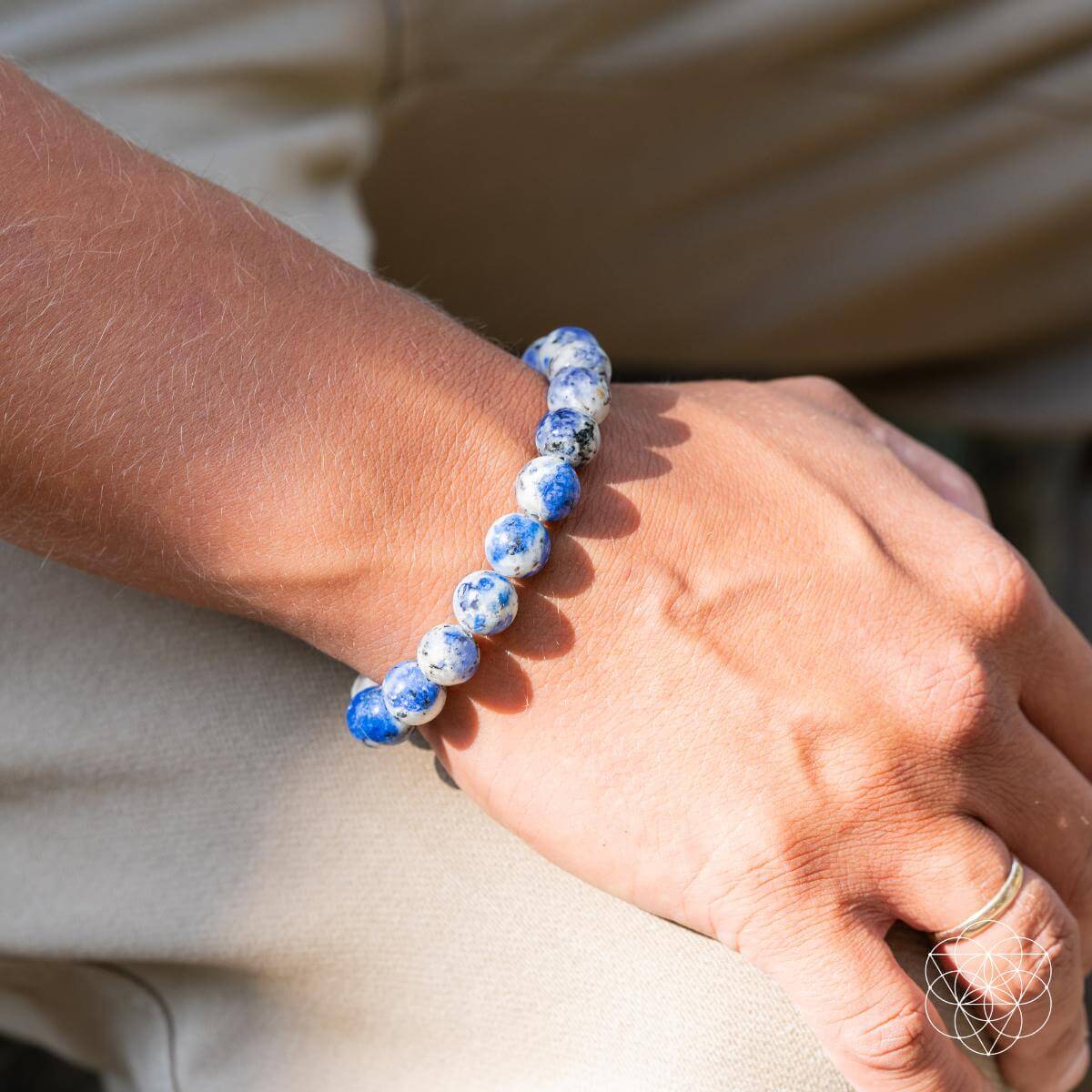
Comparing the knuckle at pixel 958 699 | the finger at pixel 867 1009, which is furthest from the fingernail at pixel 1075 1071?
the knuckle at pixel 958 699

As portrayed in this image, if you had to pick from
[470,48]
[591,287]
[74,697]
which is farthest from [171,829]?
[591,287]

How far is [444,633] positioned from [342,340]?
0.77 feet

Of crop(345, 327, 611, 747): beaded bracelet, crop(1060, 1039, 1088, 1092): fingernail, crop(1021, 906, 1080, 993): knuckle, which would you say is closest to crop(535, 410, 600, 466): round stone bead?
crop(345, 327, 611, 747): beaded bracelet

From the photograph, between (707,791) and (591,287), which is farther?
(591,287)

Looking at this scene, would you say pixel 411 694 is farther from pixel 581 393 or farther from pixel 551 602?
pixel 581 393

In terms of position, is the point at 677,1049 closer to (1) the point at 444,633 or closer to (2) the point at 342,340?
(1) the point at 444,633

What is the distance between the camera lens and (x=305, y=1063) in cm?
95

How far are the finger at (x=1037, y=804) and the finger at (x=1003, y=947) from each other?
0.08 feet

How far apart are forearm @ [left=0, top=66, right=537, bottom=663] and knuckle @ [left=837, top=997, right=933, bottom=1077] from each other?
429mm

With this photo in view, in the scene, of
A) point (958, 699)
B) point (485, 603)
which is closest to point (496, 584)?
point (485, 603)

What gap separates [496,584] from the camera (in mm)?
781

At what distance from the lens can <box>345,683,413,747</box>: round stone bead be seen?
82 centimetres

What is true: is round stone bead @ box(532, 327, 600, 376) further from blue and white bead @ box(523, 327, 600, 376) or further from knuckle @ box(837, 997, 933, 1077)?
knuckle @ box(837, 997, 933, 1077)

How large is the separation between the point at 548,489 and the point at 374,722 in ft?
0.72
